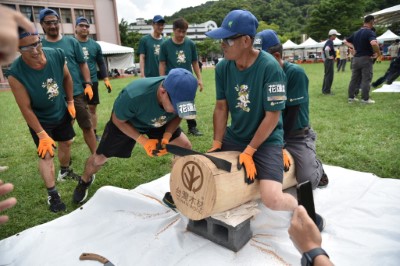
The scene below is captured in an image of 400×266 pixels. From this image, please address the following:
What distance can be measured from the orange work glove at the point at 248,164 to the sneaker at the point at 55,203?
7.51 feet

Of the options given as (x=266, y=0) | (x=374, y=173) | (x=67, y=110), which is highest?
(x=266, y=0)

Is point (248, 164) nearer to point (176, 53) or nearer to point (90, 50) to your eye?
point (176, 53)

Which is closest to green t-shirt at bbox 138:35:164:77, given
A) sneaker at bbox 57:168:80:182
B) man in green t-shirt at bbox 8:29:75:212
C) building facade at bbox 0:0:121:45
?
man in green t-shirt at bbox 8:29:75:212

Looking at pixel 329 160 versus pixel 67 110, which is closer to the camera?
pixel 67 110

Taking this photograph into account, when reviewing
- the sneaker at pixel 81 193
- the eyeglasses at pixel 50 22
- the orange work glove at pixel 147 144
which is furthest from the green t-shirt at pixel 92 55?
the orange work glove at pixel 147 144

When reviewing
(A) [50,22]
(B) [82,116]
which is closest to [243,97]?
(B) [82,116]

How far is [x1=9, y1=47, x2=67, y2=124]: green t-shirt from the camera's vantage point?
323 cm

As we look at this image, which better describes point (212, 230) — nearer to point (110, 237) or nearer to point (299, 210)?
point (110, 237)

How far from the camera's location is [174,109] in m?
2.65

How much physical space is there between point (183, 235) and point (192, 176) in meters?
0.67

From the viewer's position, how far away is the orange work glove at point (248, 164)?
2539 mm

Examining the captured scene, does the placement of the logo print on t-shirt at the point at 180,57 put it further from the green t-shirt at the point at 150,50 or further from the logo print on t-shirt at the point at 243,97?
the logo print on t-shirt at the point at 243,97

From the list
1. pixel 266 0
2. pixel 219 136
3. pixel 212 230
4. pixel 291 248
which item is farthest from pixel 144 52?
pixel 266 0

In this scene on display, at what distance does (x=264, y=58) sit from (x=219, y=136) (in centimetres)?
95
